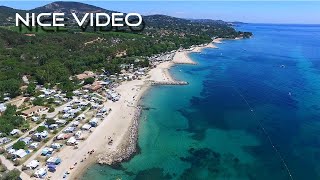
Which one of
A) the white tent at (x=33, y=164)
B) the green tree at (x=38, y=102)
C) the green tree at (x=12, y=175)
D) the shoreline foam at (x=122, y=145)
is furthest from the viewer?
the green tree at (x=38, y=102)

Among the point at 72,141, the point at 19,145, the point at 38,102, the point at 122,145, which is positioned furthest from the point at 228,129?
the point at 38,102

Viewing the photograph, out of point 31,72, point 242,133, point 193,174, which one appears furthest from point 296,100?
point 31,72

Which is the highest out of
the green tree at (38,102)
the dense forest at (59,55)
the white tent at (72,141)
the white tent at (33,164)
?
the dense forest at (59,55)

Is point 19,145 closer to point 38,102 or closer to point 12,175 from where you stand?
point 12,175

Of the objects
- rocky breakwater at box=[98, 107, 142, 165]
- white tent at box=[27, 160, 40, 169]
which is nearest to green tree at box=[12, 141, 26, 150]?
white tent at box=[27, 160, 40, 169]

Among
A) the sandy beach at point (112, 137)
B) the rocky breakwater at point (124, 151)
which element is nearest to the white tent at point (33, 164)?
the sandy beach at point (112, 137)

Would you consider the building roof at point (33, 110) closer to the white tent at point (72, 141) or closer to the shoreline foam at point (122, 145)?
the shoreline foam at point (122, 145)
